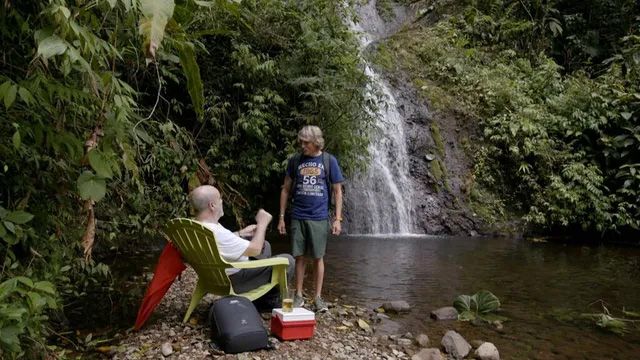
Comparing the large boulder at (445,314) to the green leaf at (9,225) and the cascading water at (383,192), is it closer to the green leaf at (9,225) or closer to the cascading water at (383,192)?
the green leaf at (9,225)

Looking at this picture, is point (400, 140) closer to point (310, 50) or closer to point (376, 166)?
point (376, 166)

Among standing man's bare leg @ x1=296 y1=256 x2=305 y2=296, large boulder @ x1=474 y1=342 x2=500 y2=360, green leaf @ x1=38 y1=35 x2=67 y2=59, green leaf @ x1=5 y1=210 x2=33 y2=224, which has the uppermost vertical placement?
green leaf @ x1=38 y1=35 x2=67 y2=59

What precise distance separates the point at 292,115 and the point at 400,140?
171 inches

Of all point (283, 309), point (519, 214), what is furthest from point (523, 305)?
point (519, 214)

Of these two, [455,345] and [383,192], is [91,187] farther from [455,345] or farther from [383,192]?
[383,192]

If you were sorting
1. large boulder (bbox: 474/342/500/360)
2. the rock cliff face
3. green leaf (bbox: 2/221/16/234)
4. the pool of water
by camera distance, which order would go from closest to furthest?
green leaf (bbox: 2/221/16/234)
large boulder (bbox: 474/342/500/360)
the pool of water
the rock cliff face

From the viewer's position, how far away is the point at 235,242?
3.99 meters

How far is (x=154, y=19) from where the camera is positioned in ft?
5.56

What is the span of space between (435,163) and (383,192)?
1.70 meters

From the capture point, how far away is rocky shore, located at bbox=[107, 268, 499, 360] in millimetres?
3734

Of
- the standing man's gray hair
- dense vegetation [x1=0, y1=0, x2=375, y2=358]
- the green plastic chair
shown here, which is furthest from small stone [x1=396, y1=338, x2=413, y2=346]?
dense vegetation [x1=0, y1=0, x2=375, y2=358]

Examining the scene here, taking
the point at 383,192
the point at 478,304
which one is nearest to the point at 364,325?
the point at 478,304

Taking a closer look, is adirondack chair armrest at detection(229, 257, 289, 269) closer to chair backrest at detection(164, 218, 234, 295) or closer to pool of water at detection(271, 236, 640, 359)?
chair backrest at detection(164, 218, 234, 295)

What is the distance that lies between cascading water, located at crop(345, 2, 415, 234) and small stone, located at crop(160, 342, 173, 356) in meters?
7.94
